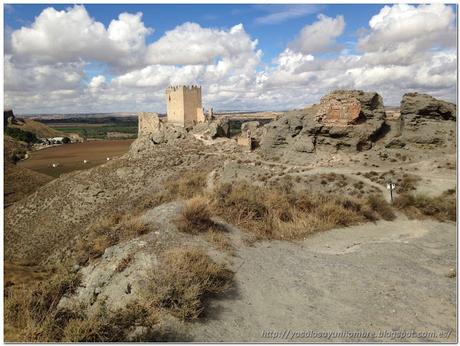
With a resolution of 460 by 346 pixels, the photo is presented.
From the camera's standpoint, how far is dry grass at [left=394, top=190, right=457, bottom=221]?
10.2m

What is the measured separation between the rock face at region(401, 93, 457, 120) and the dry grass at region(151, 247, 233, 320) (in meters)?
15.5

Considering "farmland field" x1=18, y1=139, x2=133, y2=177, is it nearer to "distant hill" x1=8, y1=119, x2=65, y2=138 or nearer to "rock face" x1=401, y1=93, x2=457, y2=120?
Answer: "distant hill" x1=8, y1=119, x2=65, y2=138

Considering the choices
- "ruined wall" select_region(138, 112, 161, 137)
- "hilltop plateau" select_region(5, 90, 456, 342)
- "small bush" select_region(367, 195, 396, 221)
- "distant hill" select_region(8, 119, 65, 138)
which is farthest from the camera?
"distant hill" select_region(8, 119, 65, 138)

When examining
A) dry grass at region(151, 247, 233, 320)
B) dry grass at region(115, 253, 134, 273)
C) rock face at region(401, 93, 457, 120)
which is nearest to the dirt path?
dry grass at region(151, 247, 233, 320)

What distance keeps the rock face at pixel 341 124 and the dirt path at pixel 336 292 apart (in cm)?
1095

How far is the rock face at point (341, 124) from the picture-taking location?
1831 centimetres

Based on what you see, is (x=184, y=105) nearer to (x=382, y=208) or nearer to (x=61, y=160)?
(x=61, y=160)

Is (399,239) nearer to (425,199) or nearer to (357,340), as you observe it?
(425,199)

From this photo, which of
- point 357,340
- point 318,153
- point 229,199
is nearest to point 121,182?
point 318,153

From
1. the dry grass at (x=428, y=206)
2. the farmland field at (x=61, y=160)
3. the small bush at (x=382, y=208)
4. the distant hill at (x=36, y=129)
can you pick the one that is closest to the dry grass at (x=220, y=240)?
the small bush at (x=382, y=208)

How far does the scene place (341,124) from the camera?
18.6 meters

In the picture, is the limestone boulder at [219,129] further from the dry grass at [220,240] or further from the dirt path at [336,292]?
the dry grass at [220,240]

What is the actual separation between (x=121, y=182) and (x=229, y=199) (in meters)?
14.1

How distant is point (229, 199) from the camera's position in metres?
9.17
